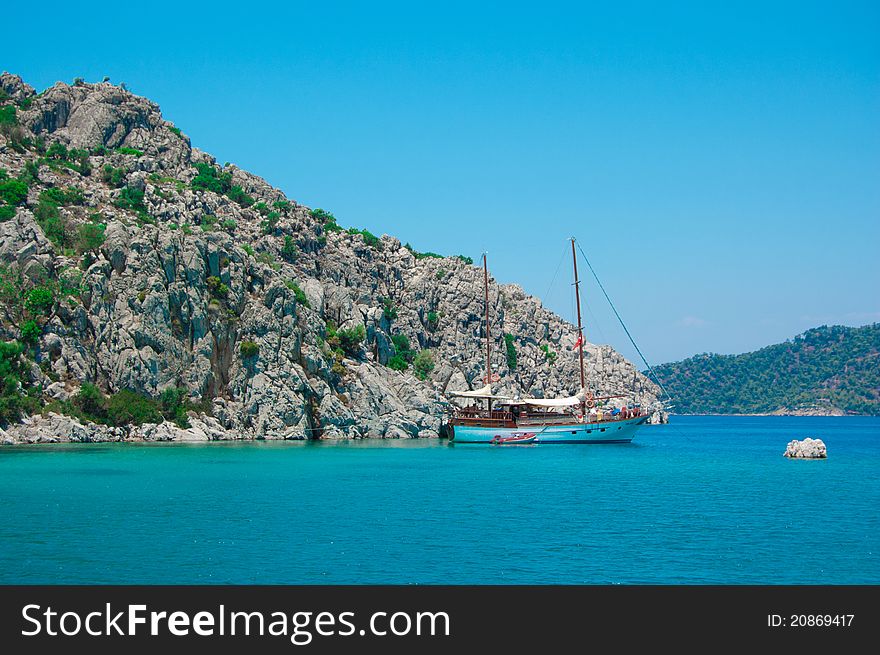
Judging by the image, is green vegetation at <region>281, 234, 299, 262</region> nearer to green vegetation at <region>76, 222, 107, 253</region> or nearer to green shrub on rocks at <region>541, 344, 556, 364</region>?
green vegetation at <region>76, 222, 107, 253</region>

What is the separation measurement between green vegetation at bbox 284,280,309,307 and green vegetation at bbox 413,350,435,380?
22.4 m

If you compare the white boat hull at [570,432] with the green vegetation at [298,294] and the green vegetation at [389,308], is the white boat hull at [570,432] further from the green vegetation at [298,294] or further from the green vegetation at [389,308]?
the green vegetation at [389,308]

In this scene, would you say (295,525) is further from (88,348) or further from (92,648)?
(88,348)

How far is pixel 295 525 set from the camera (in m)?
38.8

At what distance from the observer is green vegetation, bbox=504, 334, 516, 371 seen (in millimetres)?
147875

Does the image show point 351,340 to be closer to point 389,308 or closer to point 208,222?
point 389,308

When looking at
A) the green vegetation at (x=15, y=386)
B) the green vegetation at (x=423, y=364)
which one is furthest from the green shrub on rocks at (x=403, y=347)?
the green vegetation at (x=15, y=386)

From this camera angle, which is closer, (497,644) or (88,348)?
(497,644)

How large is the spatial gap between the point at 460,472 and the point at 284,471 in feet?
44.9

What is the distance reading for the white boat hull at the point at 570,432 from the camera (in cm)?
10544

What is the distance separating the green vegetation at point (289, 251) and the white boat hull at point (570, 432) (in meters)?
43.0

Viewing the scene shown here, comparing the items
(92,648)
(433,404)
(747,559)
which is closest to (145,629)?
(92,648)

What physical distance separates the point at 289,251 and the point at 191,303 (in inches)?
1306

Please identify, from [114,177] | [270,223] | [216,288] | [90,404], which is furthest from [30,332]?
[270,223]
